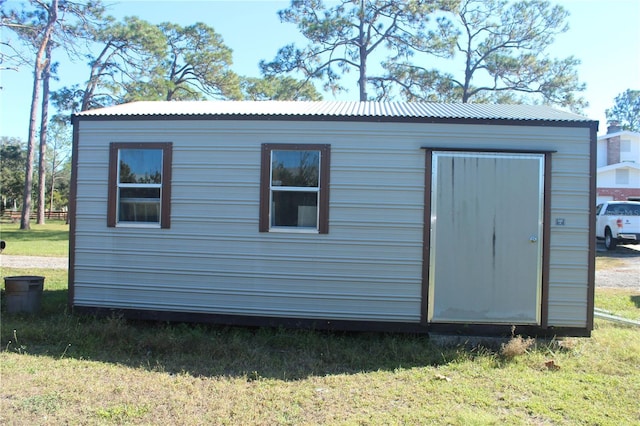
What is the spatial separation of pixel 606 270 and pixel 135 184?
443 inches

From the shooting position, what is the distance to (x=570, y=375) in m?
4.73

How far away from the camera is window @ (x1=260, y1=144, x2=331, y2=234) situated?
6.09 m

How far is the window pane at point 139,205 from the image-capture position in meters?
6.40

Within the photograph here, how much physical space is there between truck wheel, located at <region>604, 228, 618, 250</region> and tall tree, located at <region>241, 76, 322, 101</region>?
13334 millimetres

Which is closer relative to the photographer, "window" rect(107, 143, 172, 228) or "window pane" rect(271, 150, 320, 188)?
"window pane" rect(271, 150, 320, 188)

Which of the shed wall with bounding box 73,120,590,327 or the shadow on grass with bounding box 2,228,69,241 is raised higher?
the shed wall with bounding box 73,120,590,327

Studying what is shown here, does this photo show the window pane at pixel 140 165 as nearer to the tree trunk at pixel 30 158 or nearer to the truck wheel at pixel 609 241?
the truck wheel at pixel 609 241

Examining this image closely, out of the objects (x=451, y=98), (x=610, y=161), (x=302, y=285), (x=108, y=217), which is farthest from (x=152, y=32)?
(x=610, y=161)

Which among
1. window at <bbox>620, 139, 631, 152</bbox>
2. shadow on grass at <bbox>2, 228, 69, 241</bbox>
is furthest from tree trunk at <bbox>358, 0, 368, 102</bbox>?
window at <bbox>620, 139, 631, 152</bbox>

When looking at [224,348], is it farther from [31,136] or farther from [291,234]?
[31,136]

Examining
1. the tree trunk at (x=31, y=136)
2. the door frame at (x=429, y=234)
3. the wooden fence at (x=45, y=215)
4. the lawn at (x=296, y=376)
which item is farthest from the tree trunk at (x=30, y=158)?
the door frame at (x=429, y=234)

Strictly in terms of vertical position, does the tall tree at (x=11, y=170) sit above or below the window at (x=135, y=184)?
above

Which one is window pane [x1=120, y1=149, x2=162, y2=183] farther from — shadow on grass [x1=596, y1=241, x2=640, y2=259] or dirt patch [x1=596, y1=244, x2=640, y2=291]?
shadow on grass [x1=596, y1=241, x2=640, y2=259]

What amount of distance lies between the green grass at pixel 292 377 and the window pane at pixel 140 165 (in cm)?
187
